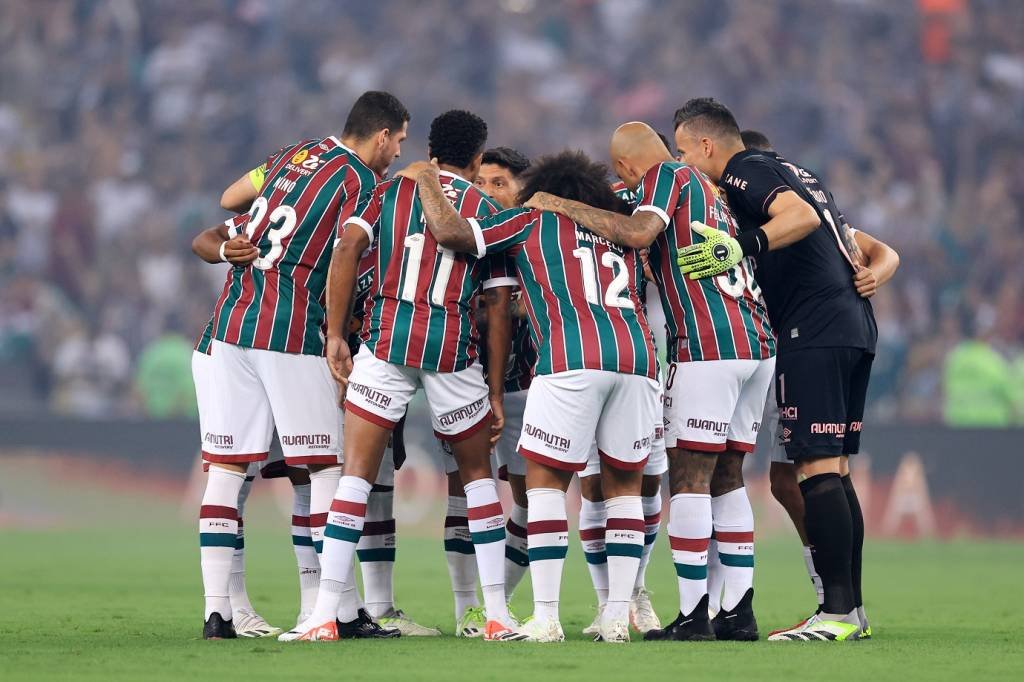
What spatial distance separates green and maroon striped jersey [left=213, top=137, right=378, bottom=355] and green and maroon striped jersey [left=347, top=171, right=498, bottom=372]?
0.20 meters

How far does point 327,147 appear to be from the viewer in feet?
23.0

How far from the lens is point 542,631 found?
6.27 m

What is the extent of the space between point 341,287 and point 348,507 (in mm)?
1055

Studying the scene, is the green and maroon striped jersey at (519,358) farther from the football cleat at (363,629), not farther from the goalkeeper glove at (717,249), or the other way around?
the football cleat at (363,629)

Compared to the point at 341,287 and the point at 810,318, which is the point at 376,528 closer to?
the point at 341,287

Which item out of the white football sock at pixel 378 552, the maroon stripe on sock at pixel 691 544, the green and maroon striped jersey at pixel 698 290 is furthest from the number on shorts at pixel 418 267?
the maroon stripe on sock at pixel 691 544

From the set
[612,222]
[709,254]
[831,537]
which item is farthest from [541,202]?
[831,537]

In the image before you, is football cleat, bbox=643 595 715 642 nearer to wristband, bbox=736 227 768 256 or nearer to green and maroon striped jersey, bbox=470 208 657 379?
green and maroon striped jersey, bbox=470 208 657 379

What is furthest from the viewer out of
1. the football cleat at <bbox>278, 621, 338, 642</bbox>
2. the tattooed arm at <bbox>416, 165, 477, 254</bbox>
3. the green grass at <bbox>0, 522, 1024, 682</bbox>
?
the tattooed arm at <bbox>416, 165, 477, 254</bbox>

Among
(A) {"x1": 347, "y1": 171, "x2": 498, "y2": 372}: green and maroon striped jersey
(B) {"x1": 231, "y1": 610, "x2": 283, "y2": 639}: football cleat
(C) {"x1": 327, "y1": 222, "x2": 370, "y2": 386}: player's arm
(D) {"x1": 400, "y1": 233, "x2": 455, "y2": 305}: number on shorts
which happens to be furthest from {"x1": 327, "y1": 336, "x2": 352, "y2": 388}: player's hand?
(B) {"x1": 231, "y1": 610, "x2": 283, "y2": 639}: football cleat

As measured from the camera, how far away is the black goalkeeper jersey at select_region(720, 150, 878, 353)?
6828mm

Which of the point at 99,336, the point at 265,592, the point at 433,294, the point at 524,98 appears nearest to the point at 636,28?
the point at 524,98

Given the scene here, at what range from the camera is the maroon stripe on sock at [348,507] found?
633 centimetres

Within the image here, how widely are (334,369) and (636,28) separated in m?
15.2
